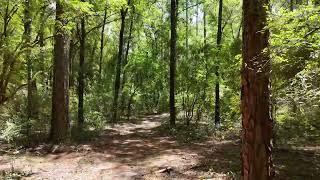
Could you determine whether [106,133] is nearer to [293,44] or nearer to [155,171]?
[155,171]

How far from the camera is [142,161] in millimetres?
10875

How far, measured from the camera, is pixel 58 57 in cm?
1280

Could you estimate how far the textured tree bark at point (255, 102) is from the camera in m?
4.93

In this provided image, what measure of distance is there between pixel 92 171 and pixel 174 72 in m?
10.3

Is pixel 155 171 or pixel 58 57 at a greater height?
pixel 58 57

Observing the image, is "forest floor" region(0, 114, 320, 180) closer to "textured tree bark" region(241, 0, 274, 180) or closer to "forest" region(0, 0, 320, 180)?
"forest" region(0, 0, 320, 180)

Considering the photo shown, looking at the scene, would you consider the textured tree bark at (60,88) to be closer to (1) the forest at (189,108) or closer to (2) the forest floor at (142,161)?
(1) the forest at (189,108)

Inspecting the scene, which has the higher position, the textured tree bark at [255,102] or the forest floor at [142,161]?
the textured tree bark at [255,102]

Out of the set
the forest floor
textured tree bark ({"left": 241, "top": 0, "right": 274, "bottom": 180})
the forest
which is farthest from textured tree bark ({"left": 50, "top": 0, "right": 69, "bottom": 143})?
textured tree bark ({"left": 241, "top": 0, "right": 274, "bottom": 180})

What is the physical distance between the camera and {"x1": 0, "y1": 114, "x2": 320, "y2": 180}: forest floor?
9.23 metres

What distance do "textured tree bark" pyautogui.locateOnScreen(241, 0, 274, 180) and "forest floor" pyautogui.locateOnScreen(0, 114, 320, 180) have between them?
3756 millimetres

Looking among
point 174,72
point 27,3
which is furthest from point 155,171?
point 174,72

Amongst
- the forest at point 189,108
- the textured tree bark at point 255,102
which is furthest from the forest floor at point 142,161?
the textured tree bark at point 255,102

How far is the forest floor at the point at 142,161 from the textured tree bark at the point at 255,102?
3756mm
